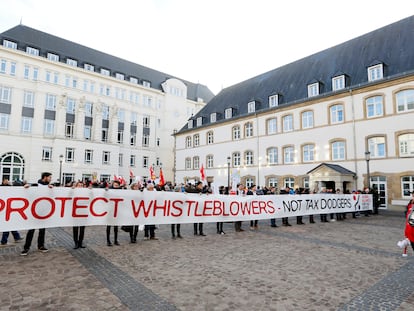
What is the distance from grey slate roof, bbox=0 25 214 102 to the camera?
37.6m

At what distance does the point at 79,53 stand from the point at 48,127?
14104mm

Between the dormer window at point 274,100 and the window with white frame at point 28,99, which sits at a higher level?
the window with white frame at point 28,99

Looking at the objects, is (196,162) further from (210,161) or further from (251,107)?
(251,107)

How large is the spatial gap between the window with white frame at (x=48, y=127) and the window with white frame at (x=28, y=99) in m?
2.78

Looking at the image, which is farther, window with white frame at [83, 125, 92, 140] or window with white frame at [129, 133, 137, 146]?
window with white frame at [129, 133, 137, 146]

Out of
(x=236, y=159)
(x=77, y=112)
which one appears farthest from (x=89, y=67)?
(x=236, y=159)

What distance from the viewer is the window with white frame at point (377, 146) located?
22.2 m

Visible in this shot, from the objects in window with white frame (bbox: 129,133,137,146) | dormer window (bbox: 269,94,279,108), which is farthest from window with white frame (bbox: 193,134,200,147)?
dormer window (bbox: 269,94,279,108)

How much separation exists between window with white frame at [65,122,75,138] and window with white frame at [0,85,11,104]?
7.47m

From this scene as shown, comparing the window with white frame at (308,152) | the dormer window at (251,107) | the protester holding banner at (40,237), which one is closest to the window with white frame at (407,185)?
the window with white frame at (308,152)

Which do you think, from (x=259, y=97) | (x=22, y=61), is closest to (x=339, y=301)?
(x=259, y=97)

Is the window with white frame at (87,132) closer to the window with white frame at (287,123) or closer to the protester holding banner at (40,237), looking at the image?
the window with white frame at (287,123)

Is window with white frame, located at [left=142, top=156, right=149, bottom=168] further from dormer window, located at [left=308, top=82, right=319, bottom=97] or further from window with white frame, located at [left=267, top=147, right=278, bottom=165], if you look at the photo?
dormer window, located at [left=308, top=82, right=319, bottom=97]

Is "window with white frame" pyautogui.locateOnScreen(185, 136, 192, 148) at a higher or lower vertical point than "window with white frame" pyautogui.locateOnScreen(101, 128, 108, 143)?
lower
